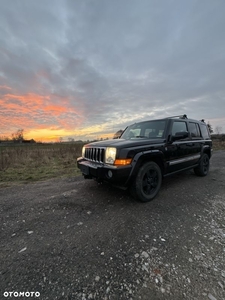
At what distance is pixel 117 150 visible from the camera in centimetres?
→ 293

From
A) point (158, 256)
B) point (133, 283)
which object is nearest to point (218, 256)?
point (158, 256)

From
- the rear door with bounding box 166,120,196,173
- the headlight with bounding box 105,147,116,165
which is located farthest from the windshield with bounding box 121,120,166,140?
the headlight with bounding box 105,147,116,165

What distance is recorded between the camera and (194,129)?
4941 mm

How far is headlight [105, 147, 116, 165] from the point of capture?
2973 mm

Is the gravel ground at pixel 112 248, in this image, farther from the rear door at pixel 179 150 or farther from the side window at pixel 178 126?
the side window at pixel 178 126

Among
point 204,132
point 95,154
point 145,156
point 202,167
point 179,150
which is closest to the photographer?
point 145,156

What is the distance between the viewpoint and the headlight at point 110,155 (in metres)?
2.97

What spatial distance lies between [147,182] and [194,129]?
2.92m

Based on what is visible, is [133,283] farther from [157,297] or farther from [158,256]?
[158,256]

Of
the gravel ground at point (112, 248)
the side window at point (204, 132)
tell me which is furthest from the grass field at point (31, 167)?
the side window at point (204, 132)

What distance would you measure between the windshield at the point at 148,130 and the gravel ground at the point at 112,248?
1.68m

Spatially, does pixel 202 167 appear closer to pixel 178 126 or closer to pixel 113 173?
pixel 178 126

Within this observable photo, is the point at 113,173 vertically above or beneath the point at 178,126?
beneath

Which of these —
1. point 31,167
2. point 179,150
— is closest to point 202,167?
point 179,150
